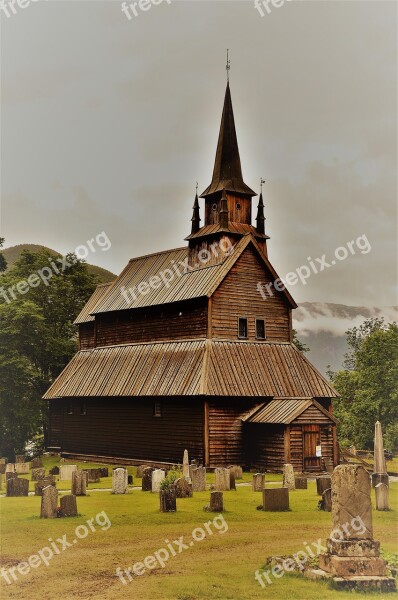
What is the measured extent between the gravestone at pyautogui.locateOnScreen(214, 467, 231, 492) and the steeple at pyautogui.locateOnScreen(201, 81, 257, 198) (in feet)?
69.7

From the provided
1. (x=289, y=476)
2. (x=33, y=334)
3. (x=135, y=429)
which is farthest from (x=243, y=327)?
(x=33, y=334)

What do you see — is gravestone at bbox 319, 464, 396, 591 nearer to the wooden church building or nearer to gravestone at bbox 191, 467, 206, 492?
gravestone at bbox 191, 467, 206, 492

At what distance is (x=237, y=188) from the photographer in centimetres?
4697

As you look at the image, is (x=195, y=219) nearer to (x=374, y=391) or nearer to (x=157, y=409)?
(x=157, y=409)

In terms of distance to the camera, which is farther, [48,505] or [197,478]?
[197,478]

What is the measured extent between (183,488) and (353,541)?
13.5 meters

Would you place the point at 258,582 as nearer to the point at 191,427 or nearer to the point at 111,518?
the point at 111,518

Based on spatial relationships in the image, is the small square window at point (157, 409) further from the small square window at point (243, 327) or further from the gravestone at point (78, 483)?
the gravestone at point (78, 483)

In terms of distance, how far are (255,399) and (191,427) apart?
12.4ft

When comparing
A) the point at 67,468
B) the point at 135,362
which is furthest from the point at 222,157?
the point at 67,468

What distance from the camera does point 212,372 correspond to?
39.8 metres

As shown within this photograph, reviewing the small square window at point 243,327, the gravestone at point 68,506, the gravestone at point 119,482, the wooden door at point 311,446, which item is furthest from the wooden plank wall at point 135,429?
the gravestone at point 68,506

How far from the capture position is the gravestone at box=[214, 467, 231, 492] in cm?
2986

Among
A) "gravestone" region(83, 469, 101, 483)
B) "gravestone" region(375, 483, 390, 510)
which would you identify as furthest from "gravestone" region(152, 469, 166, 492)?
"gravestone" region(375, 483, 390, 510)
